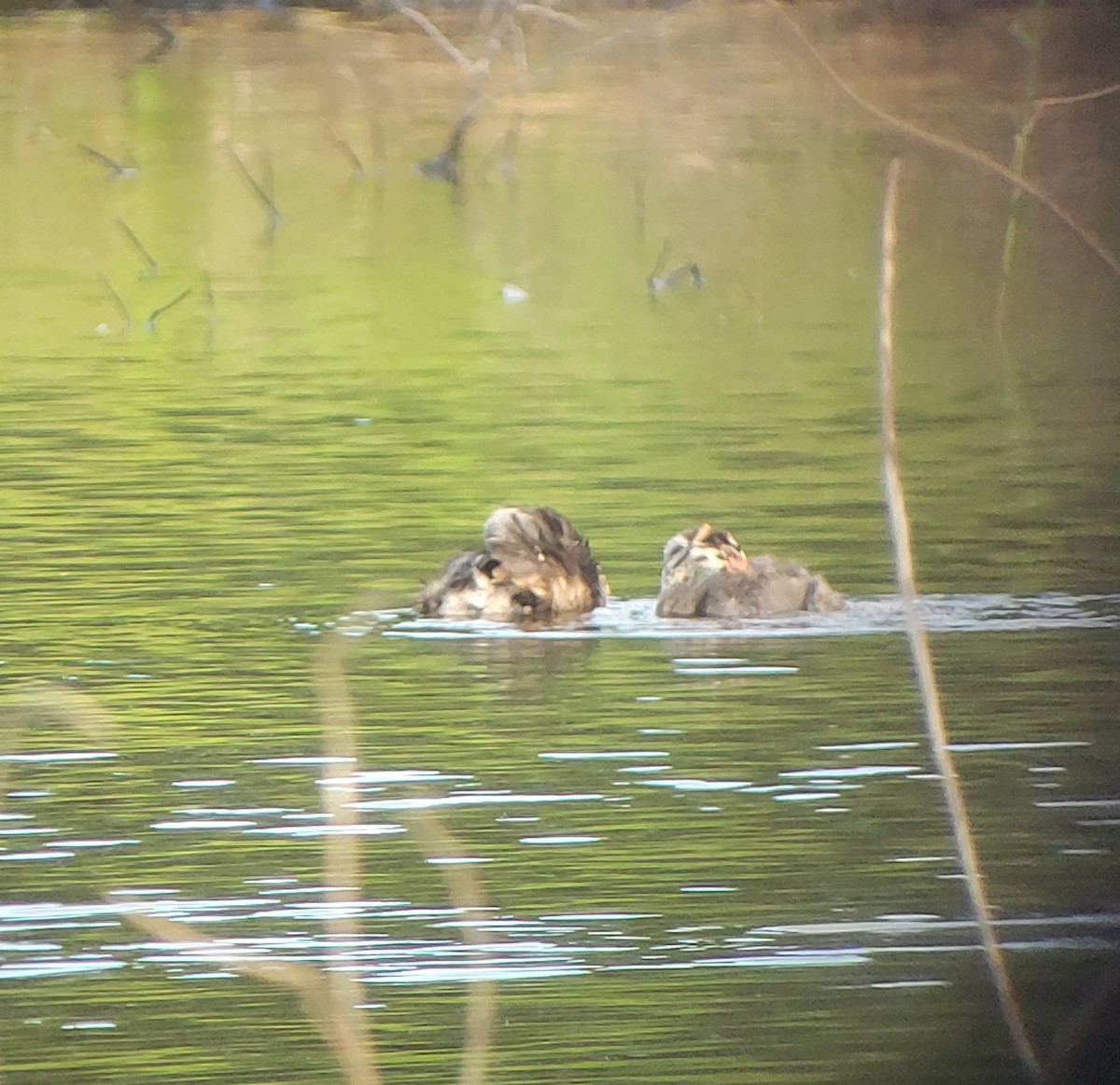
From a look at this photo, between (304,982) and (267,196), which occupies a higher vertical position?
(267,196)

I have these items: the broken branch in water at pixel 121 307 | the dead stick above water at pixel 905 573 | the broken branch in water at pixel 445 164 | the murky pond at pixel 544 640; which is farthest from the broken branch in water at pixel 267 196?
the dead stick above water at pixel 905 573

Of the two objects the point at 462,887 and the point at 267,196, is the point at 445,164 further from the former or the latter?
the point at 462,887

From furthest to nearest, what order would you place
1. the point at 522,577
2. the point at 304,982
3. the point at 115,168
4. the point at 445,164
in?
the point at 445,164 < the point at 115,168 < the point at 522,577 < the point at 304,982

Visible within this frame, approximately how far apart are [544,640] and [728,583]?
46 centimetres

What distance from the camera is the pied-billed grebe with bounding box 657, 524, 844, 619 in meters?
7.79

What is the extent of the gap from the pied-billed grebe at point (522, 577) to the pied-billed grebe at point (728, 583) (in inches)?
8.9

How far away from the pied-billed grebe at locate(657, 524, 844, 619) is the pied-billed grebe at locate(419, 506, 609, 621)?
0.23 meters

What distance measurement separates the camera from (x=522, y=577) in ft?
26.0

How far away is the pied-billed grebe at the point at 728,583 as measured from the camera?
779 cm

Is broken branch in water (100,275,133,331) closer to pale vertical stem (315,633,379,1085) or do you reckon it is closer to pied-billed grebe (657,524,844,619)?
pied-billed grebe (657,524,844,619)

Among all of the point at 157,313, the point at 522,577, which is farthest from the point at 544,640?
the point at 157,313

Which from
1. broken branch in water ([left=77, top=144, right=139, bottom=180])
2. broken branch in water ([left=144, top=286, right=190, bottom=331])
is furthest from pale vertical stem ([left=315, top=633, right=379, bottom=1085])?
broken branch in water ([left=77, top=144, right=139, bottom=180])

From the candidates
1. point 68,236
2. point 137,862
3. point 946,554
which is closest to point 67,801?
point 137,862

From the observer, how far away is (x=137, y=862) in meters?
5.83
